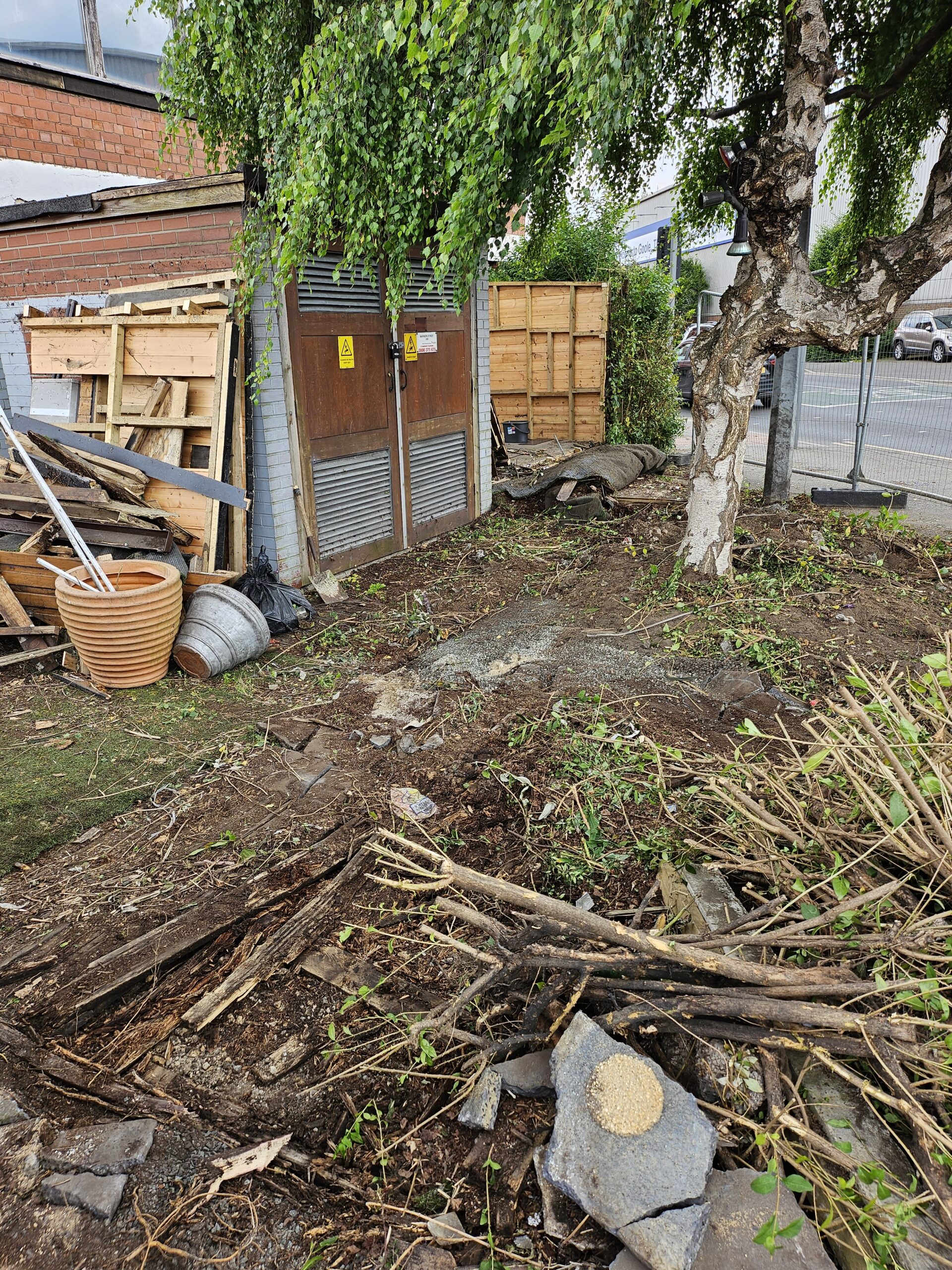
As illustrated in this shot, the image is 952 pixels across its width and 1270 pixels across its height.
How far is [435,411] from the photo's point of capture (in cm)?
830

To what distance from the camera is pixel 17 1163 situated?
2.03 m

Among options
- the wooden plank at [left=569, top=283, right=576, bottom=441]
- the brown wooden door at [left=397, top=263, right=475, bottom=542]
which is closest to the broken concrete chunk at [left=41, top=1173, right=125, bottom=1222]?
the brown wooden door at [left=397, top=263, right=475, bottom=542]

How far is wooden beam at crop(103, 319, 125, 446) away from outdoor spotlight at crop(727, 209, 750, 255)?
4820mm

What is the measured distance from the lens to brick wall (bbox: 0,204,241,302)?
597 cm

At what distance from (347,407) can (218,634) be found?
8.82ft

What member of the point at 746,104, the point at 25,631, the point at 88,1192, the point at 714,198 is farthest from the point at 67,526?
the point at 746,104

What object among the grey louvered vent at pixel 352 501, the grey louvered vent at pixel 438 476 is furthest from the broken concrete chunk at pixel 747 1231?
the grey louvered vent at pixel 438 476

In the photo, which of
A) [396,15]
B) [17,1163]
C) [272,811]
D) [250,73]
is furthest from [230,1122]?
[250,73]

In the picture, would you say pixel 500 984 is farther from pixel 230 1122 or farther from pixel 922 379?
pixel 922 379

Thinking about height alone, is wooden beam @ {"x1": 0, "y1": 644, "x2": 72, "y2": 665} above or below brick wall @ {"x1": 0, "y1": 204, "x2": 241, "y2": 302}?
below

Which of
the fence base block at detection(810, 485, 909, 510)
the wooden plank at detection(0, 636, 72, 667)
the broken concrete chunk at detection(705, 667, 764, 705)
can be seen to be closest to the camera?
the broken concrete chunk at detection(705, 667, 764, 705)

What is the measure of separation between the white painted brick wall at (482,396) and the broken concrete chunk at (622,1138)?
7621mm

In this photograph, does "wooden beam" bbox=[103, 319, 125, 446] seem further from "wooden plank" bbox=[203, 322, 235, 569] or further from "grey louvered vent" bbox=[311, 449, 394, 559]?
"grey louvered vent" bbox=[311, 449, 394, 559]

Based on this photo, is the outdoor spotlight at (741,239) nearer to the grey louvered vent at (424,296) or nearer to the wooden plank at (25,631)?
the grey louvered vent at (424,296)
